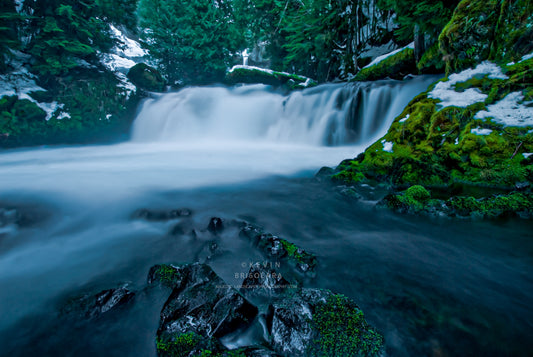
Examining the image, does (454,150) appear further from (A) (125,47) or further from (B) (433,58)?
(A) (125,47)

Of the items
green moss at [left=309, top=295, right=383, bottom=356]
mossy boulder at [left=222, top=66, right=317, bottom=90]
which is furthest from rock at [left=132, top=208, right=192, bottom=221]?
mossy boulder at [left=222, top=66, right=317, bottom=90]

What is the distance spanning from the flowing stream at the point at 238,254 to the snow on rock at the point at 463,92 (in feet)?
9.91

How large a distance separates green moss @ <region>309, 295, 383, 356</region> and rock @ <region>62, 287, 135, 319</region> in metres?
1.40

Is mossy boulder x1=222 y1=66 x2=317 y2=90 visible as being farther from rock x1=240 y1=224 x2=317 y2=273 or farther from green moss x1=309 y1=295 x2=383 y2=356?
green moss x1=309 y1=295 x2=383 y2=356

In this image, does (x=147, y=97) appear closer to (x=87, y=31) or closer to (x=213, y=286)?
(x=87, y=31)

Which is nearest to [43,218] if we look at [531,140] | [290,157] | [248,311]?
[248,311]

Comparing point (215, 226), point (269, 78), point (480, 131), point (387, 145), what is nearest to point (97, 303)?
point (215, 226)

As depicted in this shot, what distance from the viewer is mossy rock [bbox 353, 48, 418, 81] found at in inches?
353

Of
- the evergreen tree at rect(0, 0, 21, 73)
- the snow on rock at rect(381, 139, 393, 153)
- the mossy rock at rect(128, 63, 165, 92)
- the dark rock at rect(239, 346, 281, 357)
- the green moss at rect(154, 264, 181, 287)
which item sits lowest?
the green moss at rect(154, 264, 181, 287)

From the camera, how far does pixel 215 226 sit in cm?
272

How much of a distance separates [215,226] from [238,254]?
62cm

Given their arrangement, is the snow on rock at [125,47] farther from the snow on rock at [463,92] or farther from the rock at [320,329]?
the rock at [320,329]

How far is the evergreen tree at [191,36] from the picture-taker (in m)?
13.7

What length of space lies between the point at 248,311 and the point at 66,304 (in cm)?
142
